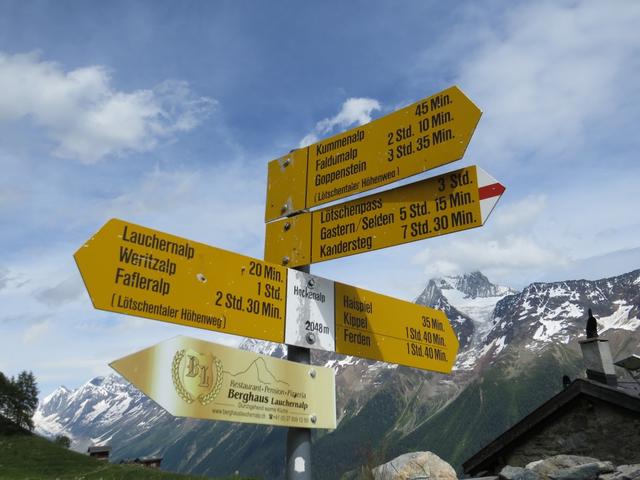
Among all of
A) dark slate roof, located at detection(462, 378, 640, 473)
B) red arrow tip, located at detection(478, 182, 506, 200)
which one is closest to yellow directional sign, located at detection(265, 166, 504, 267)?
red arrow tip, located at detection(478, 182, 506, 200)

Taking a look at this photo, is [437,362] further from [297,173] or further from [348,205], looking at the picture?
[297,173]

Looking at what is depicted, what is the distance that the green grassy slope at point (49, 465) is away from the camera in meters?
42.9

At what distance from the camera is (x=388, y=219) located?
17.8 feet

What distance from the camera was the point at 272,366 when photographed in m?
4.75

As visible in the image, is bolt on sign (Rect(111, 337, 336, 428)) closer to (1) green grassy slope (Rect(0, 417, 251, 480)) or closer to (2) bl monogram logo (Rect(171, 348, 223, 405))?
(2) bl monogram logo (Rect(171, 348, 223, 405))

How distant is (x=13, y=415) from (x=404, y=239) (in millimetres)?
97523

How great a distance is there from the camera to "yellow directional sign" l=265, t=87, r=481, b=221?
5.24 m

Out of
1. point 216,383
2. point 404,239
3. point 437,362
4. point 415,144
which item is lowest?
point 216,383

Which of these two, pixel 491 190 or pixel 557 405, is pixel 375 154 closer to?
pixel 491 190

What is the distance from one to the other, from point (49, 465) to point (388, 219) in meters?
58.3

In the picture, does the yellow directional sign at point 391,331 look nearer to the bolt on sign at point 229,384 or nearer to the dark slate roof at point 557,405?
the bolt on sign at point 229,384

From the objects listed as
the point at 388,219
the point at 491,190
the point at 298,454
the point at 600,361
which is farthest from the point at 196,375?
the point at 600,361

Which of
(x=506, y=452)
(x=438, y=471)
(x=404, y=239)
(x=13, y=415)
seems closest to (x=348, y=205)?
(x=404, y=239)

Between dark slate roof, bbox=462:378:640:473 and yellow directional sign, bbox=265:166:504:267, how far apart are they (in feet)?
43.0
